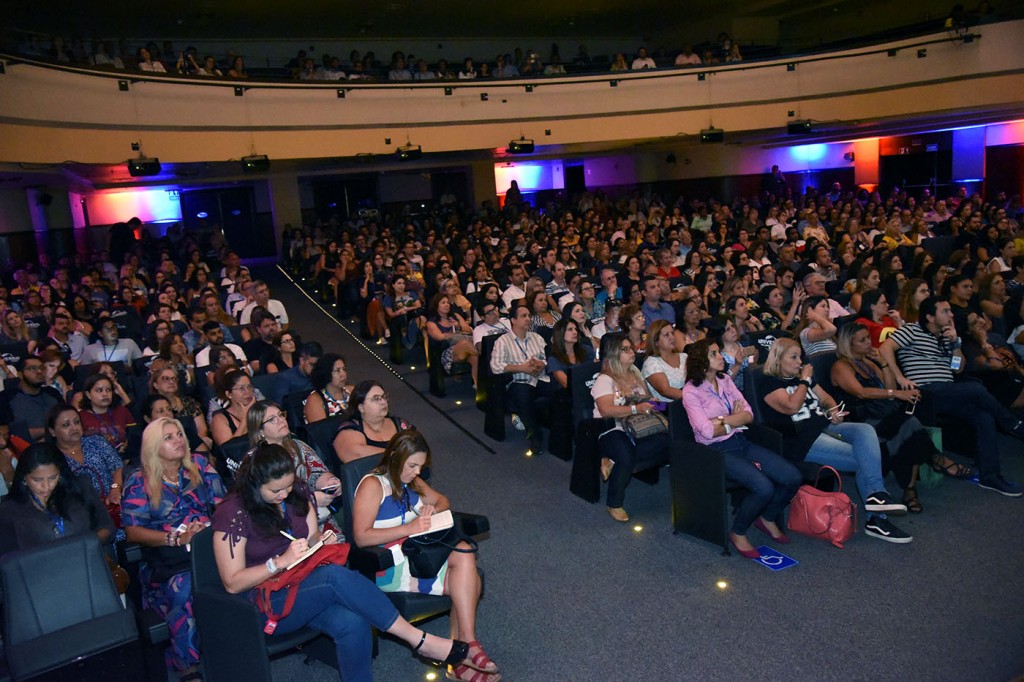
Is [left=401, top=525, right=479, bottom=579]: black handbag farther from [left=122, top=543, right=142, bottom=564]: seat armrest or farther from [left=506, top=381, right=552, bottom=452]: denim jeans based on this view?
[left=506, top=381, right=552, bottom=452]: denim jeans

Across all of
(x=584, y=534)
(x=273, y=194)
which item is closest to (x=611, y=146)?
(x=273, y=194)

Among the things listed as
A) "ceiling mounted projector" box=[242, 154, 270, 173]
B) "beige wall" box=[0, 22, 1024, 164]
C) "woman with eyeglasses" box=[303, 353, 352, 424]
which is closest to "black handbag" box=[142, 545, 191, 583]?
"woman with eyeglasses" box=[303, 353, 352, 424]

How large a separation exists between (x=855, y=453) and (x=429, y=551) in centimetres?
275

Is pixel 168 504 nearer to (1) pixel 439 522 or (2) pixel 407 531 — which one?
(2) pixel 407 531

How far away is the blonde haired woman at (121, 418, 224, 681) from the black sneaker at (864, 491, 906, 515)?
3.60 metres

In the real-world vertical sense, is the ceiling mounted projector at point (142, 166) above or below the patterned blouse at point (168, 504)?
above

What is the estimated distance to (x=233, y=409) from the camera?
5.20 m

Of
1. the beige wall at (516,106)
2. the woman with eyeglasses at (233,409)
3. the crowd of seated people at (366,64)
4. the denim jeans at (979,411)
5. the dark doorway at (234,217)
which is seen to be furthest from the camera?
the dark doorway at (234,217)

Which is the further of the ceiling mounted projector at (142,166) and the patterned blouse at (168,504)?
the ceiling mounted projector at (142,166)

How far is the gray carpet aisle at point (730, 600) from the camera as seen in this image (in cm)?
363

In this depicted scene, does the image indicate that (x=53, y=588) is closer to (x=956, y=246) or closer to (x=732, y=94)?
(x=956, y=246)

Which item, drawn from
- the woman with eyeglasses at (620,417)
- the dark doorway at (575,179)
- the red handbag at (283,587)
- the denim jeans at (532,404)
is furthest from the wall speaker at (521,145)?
the red handbag at (283,587)

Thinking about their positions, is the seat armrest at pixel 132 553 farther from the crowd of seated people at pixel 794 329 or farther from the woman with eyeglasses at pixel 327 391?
the crowd of seated people at pixel 794 329

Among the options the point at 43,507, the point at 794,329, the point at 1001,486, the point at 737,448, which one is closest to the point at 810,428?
the point at 737,448
